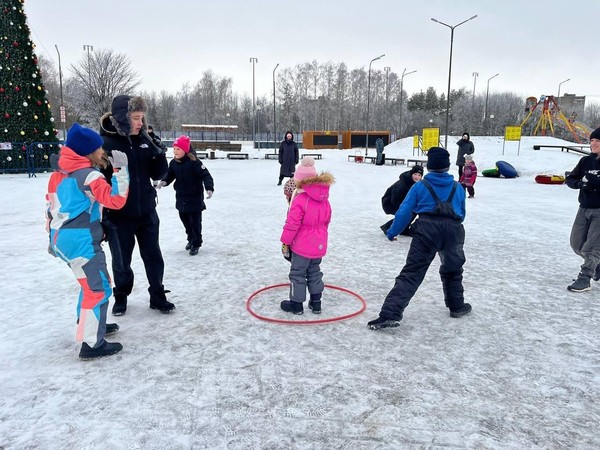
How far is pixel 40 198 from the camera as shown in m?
13.0

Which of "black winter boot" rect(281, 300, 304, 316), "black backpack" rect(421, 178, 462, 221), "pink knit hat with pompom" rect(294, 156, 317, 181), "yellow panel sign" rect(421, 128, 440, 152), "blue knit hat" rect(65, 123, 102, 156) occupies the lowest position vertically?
"black winter boot" rect(281, 300, 304, 316)

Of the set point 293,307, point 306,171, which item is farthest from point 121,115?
point 293,307

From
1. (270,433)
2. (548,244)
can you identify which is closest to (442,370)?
(270,433)

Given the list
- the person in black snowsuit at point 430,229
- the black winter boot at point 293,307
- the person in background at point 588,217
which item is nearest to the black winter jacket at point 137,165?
the black winter boot at point 293,307

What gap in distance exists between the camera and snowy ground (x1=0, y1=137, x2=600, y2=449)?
2758mm

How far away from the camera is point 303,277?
4.66 metres

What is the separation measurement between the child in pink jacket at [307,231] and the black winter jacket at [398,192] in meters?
3.75

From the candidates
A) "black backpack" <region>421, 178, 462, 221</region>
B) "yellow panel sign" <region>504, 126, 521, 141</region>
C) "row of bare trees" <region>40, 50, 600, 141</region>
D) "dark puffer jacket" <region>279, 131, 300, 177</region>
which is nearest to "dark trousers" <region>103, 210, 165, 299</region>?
"black backpack" <region>421, 178, 462, 221</region>

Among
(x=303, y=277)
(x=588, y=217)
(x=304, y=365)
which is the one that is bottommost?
(x=304, y=365)

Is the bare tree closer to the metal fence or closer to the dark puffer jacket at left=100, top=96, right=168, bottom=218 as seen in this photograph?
the metal fence

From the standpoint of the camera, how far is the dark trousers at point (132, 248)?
429 centimetres

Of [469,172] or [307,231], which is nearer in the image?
[307,231]

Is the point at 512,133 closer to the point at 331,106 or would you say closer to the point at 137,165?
the point at 137,165

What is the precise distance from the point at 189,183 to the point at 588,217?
5669 millimetres
